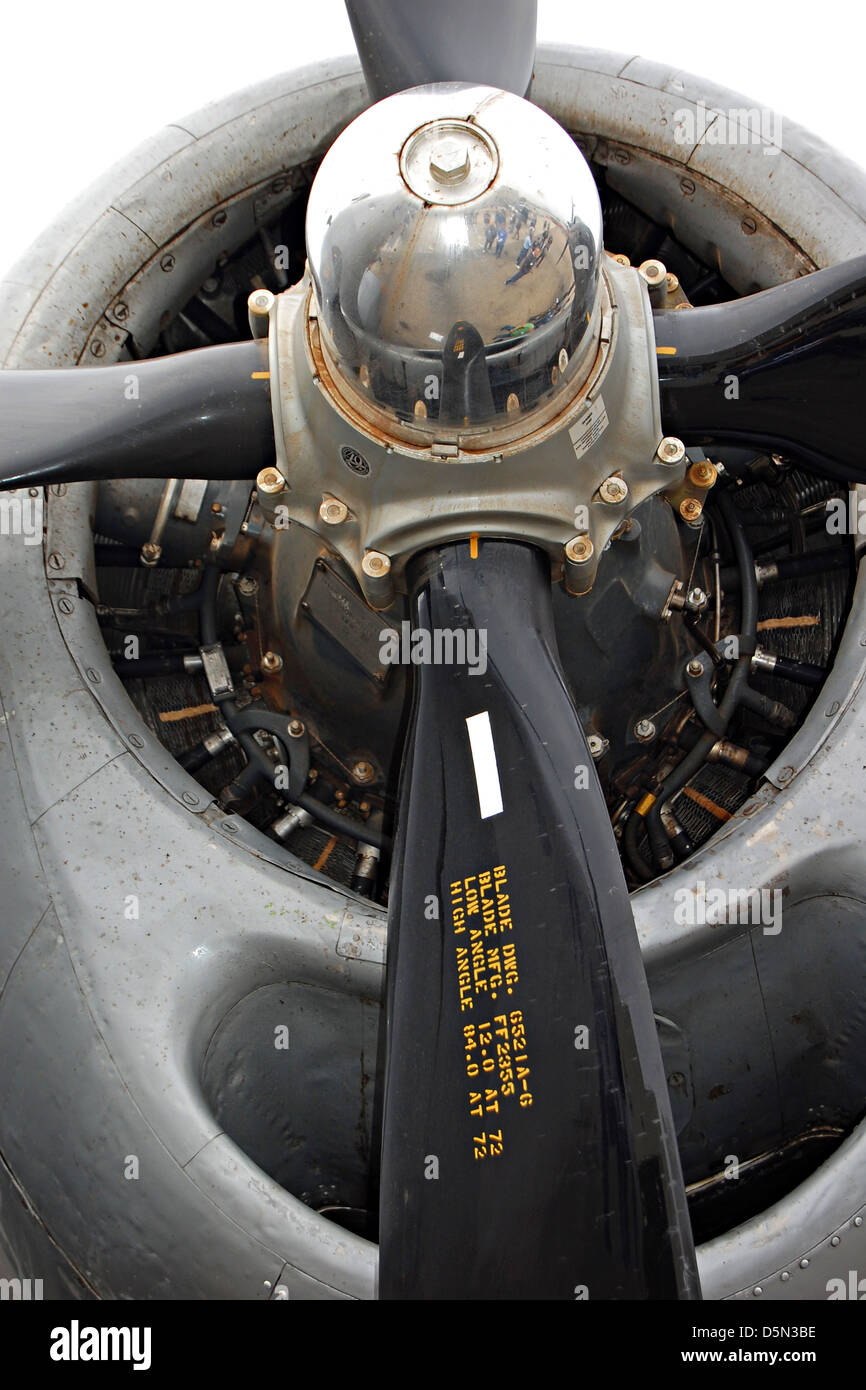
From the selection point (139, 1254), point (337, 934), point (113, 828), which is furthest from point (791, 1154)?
point (113, 828)

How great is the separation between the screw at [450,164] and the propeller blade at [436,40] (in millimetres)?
1302

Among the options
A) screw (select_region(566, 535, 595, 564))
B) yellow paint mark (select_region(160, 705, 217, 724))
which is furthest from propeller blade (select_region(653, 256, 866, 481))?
yellow paint mark (select_region(160, 705, 217, 724))

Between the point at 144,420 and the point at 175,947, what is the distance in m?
1.53

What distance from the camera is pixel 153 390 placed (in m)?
4.32

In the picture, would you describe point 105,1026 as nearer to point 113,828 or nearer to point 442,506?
point 113,828

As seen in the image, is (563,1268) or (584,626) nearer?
(563,1268)

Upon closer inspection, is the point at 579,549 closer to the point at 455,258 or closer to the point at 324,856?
the point at 455,258

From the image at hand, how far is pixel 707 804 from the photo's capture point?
5.39 meters

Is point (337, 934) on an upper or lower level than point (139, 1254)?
upper

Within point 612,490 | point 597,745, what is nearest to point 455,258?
point 612,490

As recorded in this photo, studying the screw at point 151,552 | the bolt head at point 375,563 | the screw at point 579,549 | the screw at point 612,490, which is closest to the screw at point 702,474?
the screw at point 612,490

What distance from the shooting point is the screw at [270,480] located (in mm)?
4164

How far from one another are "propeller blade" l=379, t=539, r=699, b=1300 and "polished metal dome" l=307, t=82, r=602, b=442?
604 millimetres
